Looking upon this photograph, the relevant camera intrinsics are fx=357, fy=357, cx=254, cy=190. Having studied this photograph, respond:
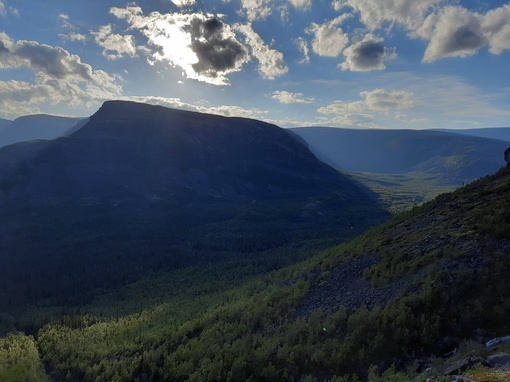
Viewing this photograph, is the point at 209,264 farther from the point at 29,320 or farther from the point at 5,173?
the point at 5,173

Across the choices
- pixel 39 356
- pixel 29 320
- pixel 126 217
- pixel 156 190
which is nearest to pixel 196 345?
pixel 39 356

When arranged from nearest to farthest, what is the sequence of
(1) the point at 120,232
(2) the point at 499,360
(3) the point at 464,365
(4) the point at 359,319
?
1. (2) the point at 499,360
2. (3) the point at 464,365
3. (4) the point at 359,319
4. (1) the point at 120,232

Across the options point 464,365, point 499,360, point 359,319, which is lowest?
point 359,319

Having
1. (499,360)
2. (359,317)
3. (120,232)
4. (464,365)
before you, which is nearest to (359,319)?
(359,317)

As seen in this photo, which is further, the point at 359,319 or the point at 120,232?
the point at 120,232

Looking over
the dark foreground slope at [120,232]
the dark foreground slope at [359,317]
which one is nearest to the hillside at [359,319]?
the dark foreground slope at [359,317]

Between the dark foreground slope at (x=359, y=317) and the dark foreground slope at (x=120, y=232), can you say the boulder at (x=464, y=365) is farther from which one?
the dark foreground slope at (x=120, y=232)

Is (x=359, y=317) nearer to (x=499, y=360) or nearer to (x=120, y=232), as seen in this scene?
(x=499, y=360)
